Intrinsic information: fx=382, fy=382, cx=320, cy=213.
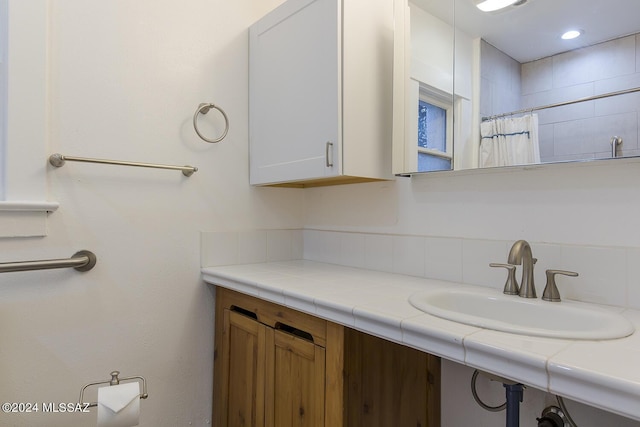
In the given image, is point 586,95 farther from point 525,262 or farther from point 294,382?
point 294,382

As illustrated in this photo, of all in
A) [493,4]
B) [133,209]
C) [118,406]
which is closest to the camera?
[118,406]

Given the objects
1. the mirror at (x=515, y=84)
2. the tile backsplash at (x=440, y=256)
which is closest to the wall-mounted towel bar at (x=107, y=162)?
the tile backsplash at (x=440, y=256)

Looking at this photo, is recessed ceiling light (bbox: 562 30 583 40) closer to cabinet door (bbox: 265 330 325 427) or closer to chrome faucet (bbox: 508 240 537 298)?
chrome faucet (bbox: 508 240 537 298)

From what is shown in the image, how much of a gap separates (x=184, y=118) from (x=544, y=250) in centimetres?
132

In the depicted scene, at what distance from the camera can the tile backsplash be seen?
0.95 metres

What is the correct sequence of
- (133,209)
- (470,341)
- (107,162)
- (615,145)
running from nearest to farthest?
(470,341) → (615,145) → (107,162) → (133,209)

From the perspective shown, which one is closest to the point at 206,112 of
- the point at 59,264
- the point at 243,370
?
the point at 59,264

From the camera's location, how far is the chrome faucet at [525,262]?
3.27 ft

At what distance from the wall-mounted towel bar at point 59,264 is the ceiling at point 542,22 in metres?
1.41

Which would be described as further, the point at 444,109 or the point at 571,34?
the point at 444,109

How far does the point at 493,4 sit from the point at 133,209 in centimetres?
136

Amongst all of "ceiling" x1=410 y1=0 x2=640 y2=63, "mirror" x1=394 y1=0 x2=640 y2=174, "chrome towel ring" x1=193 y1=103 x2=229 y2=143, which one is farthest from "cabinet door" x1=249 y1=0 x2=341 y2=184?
"ceiling" x1=410 y1=0 x2=640 y2=63

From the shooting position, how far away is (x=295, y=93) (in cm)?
143

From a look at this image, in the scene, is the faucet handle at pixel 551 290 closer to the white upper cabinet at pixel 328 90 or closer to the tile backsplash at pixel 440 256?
the tile backsplash at pixel 440 256
